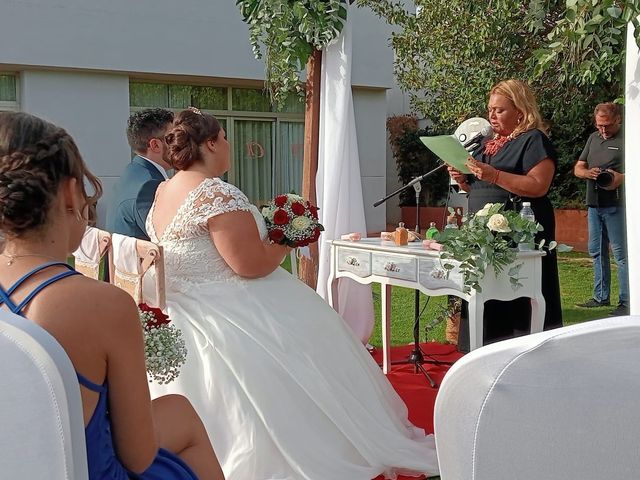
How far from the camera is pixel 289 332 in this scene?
11.4 feet

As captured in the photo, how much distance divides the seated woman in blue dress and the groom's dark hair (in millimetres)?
2675

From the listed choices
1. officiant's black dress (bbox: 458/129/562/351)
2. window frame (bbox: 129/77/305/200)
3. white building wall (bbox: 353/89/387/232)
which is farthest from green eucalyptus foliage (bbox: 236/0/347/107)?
white building wall (bbox: 353/89/387/232)

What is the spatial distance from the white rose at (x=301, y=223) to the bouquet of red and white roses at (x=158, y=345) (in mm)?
1424

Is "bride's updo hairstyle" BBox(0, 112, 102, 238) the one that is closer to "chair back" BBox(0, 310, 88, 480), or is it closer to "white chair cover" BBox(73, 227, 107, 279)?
"chair back" BBox(0, 310, 88, 480)

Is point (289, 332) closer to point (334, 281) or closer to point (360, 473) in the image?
point (360, 473)

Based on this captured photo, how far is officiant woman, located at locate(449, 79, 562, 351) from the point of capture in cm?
457

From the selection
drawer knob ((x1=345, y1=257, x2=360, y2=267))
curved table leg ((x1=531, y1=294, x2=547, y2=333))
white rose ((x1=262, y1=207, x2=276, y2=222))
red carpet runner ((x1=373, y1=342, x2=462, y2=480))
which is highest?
white rose ((x1=262, y1=207, x2=276, y2=222))

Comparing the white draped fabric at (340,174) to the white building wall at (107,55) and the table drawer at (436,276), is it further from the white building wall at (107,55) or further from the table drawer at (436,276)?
the white building wall at (107,55)

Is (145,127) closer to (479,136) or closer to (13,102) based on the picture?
(479,136)

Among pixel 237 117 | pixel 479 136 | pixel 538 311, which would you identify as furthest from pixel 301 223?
pixel 237 117

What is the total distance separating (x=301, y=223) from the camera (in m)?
3.80

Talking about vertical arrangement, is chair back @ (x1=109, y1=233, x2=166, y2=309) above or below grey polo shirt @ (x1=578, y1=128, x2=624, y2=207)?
below

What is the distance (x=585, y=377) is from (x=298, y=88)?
453 cm

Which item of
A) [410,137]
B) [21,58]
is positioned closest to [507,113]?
[21,58]
